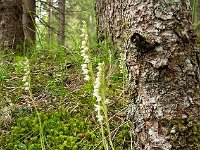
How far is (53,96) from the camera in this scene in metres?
3.10

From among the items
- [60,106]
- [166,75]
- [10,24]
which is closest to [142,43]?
[166,75]

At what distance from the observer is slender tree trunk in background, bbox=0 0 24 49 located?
475cm

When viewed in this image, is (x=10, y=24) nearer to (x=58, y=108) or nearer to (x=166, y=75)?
(x=58, y=108)

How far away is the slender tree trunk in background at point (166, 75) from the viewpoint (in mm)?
1774

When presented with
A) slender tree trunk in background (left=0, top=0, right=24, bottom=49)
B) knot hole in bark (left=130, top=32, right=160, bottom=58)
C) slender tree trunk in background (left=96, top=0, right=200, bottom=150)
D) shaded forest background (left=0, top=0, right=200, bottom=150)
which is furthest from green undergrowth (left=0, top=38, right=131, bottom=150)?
slender tree trunk in background (left=0, top=0, right=24, bottom=49)

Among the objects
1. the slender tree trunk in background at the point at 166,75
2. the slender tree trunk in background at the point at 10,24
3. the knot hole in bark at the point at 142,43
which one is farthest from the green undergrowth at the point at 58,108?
the slender tree trunk in background at the point at 10,24

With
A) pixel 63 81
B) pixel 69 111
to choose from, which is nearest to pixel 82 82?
pixel 63 81

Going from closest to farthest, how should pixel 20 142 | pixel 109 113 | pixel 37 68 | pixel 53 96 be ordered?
pixel 20 142 < pixel 109 113 < pixel 53 96 < pixel 37 68

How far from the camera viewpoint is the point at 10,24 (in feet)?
15.8

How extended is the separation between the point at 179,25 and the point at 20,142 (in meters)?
1.38

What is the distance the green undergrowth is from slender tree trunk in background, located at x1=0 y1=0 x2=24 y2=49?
1042 millimetres

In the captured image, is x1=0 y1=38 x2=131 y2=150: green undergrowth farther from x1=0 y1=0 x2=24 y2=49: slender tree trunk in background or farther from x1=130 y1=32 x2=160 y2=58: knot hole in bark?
x1=0 y1=0 x2=24 y2=49: slender tree trunk in background

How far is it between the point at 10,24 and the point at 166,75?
346 cm

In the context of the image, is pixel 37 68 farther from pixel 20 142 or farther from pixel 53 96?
pixel 20 142
